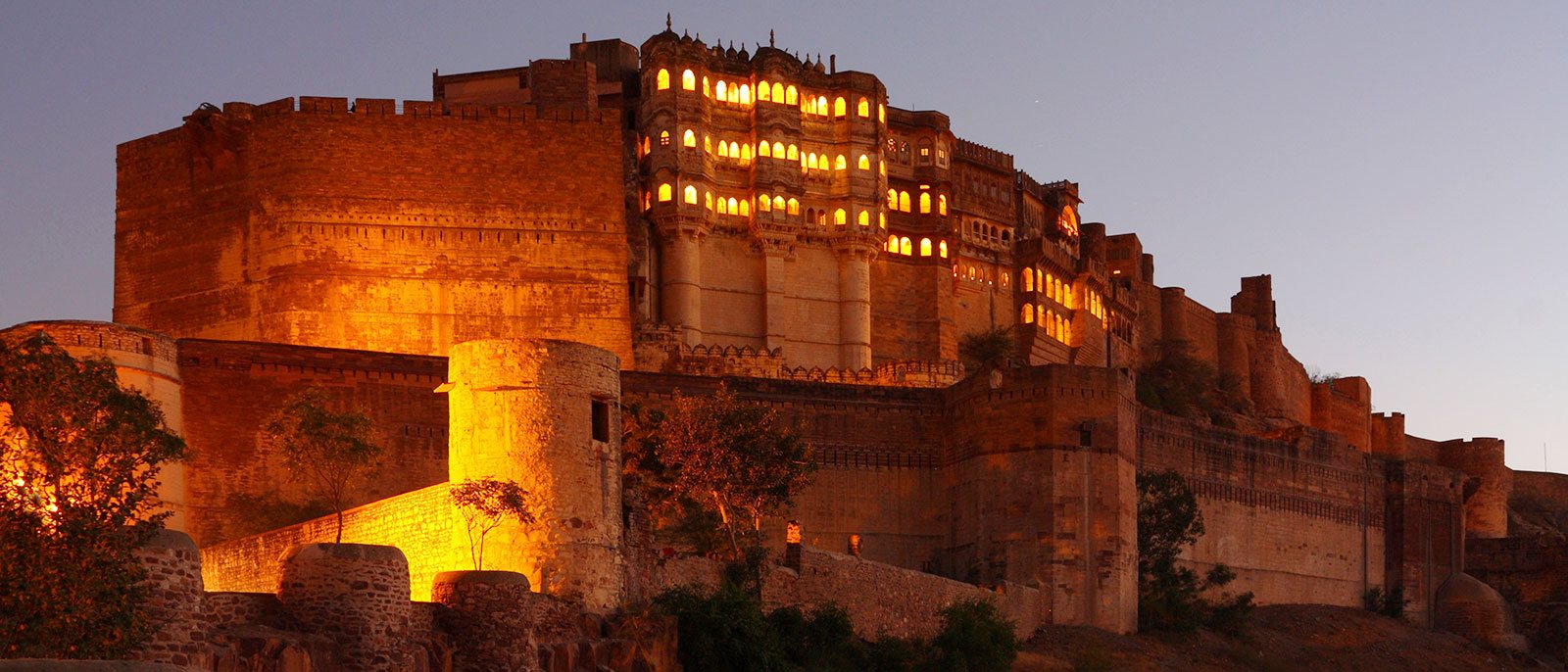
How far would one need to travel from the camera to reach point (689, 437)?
42.4 m

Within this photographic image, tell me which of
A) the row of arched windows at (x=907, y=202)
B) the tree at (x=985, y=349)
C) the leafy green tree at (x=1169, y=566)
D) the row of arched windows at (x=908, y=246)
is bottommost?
the leafy green tree at (x=1169, y=566)

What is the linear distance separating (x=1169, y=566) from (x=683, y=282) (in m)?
19.1

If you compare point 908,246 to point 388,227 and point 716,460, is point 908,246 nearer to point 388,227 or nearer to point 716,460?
point 388,227

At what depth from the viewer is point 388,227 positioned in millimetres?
62281

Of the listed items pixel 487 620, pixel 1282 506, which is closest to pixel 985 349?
pixel 1282 506

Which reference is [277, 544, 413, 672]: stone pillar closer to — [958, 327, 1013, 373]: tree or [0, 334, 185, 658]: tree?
[0, 334, 185, 658]: tree

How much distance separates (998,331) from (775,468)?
3546cm

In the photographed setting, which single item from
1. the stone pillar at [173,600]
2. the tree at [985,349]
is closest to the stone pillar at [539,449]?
the stone pillar at [173,600]

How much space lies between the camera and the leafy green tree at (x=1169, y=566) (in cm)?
5378

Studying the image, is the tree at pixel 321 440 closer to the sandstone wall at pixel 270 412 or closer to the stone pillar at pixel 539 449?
the sandstone wall at pixel 270 412

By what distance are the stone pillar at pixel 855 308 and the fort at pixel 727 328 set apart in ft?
0.32

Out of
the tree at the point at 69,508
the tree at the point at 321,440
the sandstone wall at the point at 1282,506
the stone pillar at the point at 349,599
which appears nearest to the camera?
the tree at the point at 69,508

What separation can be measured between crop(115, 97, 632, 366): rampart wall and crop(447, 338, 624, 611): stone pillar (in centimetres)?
2917

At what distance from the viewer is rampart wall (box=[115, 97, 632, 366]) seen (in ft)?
202
